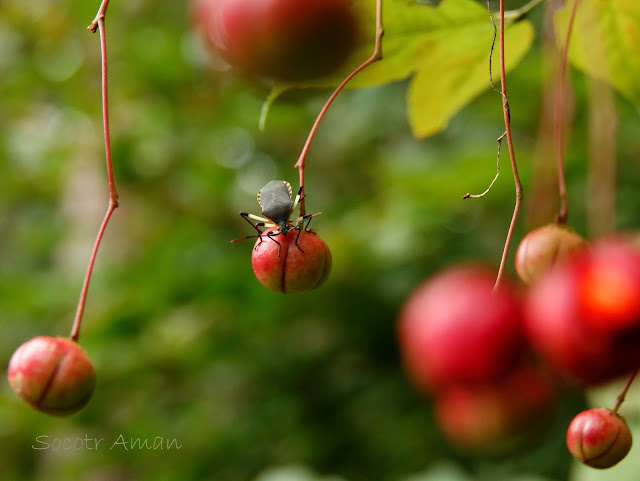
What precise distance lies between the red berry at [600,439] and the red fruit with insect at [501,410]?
0.36 feet

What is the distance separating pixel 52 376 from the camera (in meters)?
0.62

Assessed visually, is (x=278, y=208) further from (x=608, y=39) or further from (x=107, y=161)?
(x=608, y=39)

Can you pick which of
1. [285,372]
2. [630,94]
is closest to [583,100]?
[630,94]

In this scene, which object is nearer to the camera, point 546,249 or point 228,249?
point 546,249

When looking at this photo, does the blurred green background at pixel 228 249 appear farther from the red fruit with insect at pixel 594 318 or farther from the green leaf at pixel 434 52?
the red fruit with insect at pixel 594 318

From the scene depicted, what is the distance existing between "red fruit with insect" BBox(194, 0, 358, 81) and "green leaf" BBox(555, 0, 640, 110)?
0.32 meters

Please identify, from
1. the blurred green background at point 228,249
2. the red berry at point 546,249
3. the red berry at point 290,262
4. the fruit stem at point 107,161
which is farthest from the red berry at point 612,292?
the blurred green background at point 228,249

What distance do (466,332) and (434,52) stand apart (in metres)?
0.44

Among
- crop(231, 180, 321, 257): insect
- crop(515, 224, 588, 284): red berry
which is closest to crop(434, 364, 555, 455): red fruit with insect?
crop(515, 224, 588, 284): red berry

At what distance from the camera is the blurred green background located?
172 centimetres

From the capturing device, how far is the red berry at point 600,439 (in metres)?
0.54

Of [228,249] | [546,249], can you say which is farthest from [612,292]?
[228,249]

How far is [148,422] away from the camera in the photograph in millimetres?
1936

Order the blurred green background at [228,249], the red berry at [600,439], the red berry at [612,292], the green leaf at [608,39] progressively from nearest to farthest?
the red berry at [612,292], the red berry at [600,439], the green leaf at [608,39], the blurred green background at [228,249]
